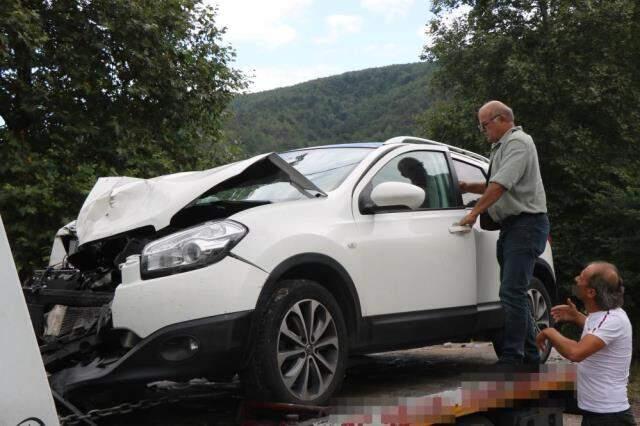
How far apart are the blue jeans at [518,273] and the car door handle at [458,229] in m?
0.25

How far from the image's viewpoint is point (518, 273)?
4535 millimetres

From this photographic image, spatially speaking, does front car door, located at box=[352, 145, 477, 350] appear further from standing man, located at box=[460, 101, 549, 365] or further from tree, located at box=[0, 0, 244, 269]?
tree, located at box=[0, 0, 244, 269]

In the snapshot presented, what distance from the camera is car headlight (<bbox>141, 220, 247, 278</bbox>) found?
3453 mm

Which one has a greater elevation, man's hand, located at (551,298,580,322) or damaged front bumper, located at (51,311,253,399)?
damaged front bumper, located at (51,311,253,399)

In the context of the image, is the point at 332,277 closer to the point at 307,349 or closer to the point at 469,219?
the point at 307,349

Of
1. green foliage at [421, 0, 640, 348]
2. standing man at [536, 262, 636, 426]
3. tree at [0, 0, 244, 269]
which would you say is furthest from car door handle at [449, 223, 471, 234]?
green foliage at [421, 0, 640, 348]

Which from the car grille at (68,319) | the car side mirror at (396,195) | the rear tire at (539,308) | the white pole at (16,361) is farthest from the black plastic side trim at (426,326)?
the white pole at (16,361)

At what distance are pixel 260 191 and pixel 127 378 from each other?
1.48 m

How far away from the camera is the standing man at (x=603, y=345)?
3822mm

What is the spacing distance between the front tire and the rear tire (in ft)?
5.95

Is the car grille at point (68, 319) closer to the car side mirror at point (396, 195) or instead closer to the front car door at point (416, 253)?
the front car door at point (416, 253)

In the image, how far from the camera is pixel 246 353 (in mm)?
3562

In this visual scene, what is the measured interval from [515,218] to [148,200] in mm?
2292

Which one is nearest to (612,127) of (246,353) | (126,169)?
(126,169)
